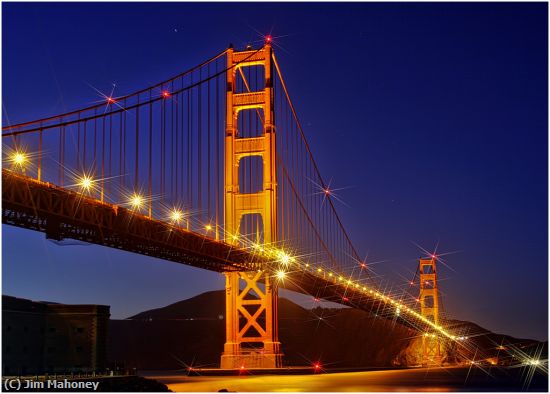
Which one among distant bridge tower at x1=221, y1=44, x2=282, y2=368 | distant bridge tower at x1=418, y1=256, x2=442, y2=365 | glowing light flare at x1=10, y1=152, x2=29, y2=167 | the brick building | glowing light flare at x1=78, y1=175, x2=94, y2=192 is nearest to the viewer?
glowing light flare at x1=10, y1=152, x2=29, y2=167

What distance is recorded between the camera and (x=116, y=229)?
3294 cm

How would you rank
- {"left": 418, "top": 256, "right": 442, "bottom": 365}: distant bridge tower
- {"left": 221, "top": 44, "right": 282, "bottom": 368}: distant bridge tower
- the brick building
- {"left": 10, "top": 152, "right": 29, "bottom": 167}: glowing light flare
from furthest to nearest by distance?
{"left": 418, "top": 256, "right": 442, "bottom": 365}: distant bridge tower → {"left": 221, "top": 44, "right": 282, "bottom": 368}: distant bridge tower → the brick building → {"left": 10, "top": 152, "right": 29, "bottom": 167}: glowing light flare

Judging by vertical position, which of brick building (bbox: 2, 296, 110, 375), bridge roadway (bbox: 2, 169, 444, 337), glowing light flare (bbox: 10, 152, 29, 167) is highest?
glowing light flare (bbox: 10, 152, 29, 167)

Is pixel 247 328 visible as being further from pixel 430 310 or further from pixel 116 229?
pixel 430 310

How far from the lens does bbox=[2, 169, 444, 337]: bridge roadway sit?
2836 cm

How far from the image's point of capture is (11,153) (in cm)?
2872

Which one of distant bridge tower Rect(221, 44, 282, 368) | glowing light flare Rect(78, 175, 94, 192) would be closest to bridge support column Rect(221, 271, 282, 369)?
distant bridge tower Rect(221, 44, 282, 368)

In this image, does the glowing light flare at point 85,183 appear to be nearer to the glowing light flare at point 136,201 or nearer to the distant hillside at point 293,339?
the glowing light flare at point 136,201

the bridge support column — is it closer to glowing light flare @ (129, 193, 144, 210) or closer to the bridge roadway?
the bridge roadway

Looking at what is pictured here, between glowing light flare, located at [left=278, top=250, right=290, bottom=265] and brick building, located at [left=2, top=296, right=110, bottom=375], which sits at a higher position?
glowing light flare, located at [left=278, top=250, right=290, bottom=265]

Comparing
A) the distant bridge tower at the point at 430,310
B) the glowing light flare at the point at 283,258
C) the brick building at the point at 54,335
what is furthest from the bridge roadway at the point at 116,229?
the distant bridge tower at the point at 430,310

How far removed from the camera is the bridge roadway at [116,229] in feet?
93.0

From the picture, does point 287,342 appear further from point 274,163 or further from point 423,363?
point 274,163

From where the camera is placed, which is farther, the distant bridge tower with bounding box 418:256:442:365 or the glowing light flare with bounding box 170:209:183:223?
the distant bridge tower with bounding box 418:256:442:365
